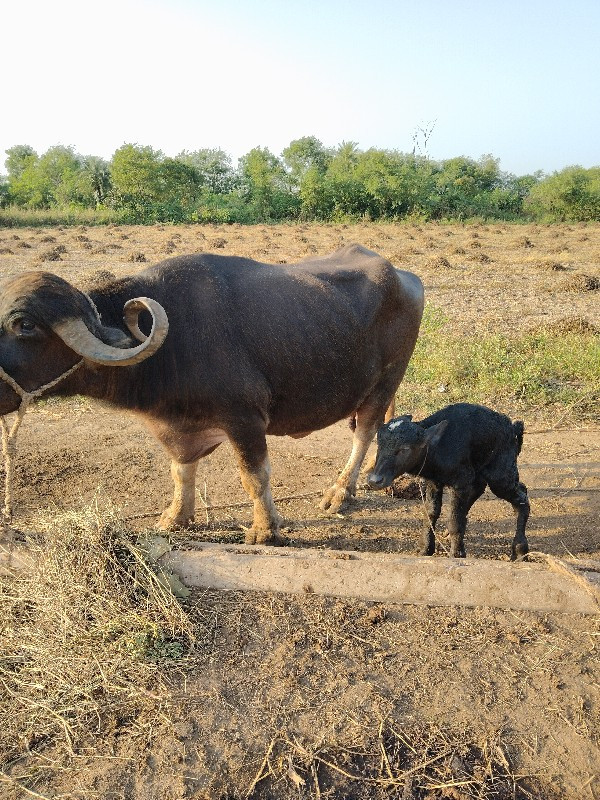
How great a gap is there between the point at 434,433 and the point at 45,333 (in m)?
1.96

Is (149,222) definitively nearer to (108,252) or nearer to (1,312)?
(108,252)

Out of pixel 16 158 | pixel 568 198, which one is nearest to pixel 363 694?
pixel 568 198

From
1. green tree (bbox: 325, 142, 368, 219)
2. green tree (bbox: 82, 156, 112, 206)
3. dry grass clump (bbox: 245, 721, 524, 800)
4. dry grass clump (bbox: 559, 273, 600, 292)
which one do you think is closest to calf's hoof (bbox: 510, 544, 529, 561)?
dry grass clump (bbox: 245, 721, 524, 800)

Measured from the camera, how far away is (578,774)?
7.05 feet

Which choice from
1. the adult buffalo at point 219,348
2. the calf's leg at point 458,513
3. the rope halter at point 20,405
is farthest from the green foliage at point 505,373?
the rope halter at point 20,405

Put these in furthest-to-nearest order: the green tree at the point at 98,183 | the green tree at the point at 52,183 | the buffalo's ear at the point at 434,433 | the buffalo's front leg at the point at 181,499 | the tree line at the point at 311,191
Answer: the green tree at the point at 52,183
the green tree at the point at 98,183
the tree line at the point at 311,191
the buffalo's front leg at the point at 181,499
the buffalo's ear at the point at 434,433

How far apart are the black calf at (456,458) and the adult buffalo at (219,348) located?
2.93 feet

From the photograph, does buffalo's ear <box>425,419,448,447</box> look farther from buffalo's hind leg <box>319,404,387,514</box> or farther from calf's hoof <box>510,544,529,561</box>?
buffalo's hind leg <box>319,404,387,514</box>

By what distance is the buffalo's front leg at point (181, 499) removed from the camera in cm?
405

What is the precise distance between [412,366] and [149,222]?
2946 cm

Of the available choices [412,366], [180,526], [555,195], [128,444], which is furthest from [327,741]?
[555,195]

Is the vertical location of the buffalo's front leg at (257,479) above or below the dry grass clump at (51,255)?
above

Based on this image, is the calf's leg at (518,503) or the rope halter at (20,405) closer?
the rope halter at (20,405)

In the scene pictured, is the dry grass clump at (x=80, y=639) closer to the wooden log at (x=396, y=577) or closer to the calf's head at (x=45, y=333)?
the wooden log at (x=396, y=577)
